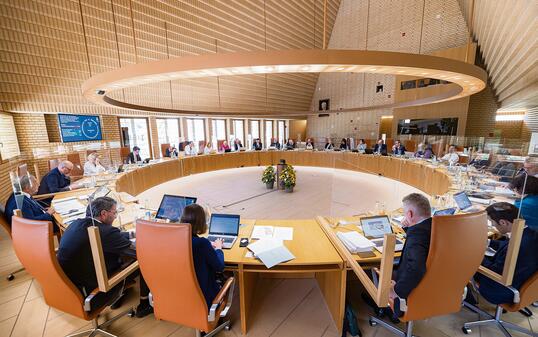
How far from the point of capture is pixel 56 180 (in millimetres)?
4070

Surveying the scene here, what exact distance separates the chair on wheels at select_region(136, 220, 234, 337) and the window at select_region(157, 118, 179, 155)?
10.3 metres

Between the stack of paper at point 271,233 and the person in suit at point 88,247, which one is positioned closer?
the person in suit at point 88,247

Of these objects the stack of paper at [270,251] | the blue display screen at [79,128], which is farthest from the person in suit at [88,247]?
the blue display screen at [79,128]

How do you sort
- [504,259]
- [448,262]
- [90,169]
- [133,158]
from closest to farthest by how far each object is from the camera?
[448,262], [504,259], [90,169], [133,158]

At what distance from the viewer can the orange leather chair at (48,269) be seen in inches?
60.5

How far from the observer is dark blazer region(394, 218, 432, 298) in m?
1.49

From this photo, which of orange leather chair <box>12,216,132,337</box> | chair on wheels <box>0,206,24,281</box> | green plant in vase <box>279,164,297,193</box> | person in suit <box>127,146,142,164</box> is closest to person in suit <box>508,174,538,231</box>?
orange leather chair <box>12,216,132,337</box>

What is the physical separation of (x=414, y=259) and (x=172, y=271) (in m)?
1.56

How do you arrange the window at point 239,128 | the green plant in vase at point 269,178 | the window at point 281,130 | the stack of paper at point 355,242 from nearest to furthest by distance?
the stack of paper at point 355,242 < the green plant in vase at point 269,178 < the window at point 239,128 < the window at point 281,130

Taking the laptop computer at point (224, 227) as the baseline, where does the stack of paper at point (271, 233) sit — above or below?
below

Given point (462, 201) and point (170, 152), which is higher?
point (170, 152)

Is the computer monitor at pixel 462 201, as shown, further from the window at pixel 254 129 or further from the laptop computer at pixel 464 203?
the window at pixel 254 129

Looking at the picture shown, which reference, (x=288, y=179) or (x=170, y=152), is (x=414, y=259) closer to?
(x=288, y=179)

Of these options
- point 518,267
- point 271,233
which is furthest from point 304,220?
point 518,267
